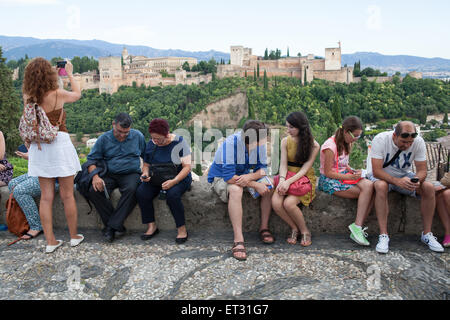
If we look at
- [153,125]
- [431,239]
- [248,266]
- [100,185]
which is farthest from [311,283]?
[100,185]

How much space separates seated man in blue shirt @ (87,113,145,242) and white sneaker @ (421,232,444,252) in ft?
8.63

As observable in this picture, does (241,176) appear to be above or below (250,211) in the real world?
above

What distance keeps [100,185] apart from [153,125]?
2.56 ft

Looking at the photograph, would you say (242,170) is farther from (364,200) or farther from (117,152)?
(117,152)

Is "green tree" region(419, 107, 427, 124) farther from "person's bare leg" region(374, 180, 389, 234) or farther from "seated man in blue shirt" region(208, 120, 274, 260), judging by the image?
"seated man in blue shirt" region(208, 120, 274, 260)

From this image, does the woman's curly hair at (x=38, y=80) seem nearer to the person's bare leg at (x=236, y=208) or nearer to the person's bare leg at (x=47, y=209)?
the person's bare leg at (x=47, y=209)

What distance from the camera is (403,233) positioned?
3.46 m

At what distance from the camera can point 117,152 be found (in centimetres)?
366

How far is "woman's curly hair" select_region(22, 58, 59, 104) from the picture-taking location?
3.04 metres

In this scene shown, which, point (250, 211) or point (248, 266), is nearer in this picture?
point (248, 266)

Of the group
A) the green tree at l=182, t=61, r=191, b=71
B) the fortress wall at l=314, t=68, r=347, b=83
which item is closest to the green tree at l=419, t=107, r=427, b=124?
the fortress wall at l=314, t=68, r=347, b=83
